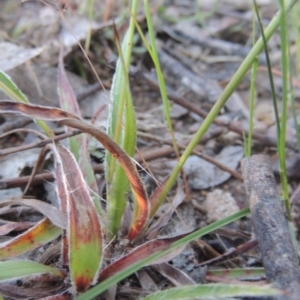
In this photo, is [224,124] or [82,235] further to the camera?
[224,124]

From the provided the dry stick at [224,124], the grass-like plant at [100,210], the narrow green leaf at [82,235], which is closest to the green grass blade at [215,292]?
the grass-like plant at [100,210]

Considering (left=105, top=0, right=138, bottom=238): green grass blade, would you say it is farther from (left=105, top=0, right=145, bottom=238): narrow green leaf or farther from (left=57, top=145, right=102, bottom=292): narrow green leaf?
(left=57, top=145, right=102, bottom=292): narrow green leaf

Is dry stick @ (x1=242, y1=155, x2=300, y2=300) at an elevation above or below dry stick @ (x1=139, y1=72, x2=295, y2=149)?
above

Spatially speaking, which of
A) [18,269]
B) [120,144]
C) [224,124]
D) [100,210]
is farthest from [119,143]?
[224,124]

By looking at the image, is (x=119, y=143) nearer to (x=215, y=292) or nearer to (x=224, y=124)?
(x=215, y=292)

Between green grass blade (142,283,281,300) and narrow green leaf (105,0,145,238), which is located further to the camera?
narrow green leaf (105,0,145,238)

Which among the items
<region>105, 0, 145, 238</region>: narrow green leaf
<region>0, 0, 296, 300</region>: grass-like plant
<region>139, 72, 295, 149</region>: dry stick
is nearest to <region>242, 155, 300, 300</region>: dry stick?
<region>0, 0, 296, 300</region>: grass-like plant
